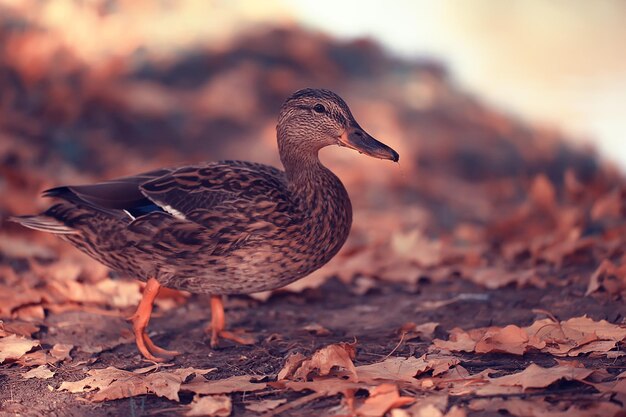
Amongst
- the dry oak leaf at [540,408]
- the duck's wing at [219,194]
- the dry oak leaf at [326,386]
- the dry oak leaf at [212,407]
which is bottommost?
the dry oak leaf at [212,407]

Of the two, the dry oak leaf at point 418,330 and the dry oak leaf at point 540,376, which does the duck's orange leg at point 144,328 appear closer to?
the dry oak leaf at point 418,330

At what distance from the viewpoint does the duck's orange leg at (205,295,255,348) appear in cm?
442

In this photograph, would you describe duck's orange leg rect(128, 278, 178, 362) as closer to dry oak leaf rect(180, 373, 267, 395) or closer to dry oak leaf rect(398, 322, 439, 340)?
dry oak leaf rect(180, 373, 267, 395)

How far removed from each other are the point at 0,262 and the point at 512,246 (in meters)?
3.71

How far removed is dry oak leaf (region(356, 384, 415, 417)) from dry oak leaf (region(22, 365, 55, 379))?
1.50m

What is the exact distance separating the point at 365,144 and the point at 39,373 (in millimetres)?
1884

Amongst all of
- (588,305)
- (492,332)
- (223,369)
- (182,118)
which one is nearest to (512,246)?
(588,305)

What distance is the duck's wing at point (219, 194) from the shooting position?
416 cm

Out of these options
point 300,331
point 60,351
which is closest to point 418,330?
point 300,331

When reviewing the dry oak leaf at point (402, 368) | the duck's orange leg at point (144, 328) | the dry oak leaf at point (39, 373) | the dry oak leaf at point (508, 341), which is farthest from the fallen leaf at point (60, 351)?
the dry oak leaf at point (508, 341)

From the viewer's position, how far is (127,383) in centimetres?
359

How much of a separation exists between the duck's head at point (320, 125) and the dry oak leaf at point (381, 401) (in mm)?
1404

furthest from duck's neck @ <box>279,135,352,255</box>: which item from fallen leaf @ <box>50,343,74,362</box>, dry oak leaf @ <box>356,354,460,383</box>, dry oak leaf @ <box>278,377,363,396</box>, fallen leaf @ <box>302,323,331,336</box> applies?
fallen leaf @ <box>50,343,74,362</box>

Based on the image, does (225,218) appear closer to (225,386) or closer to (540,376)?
(225,386)
